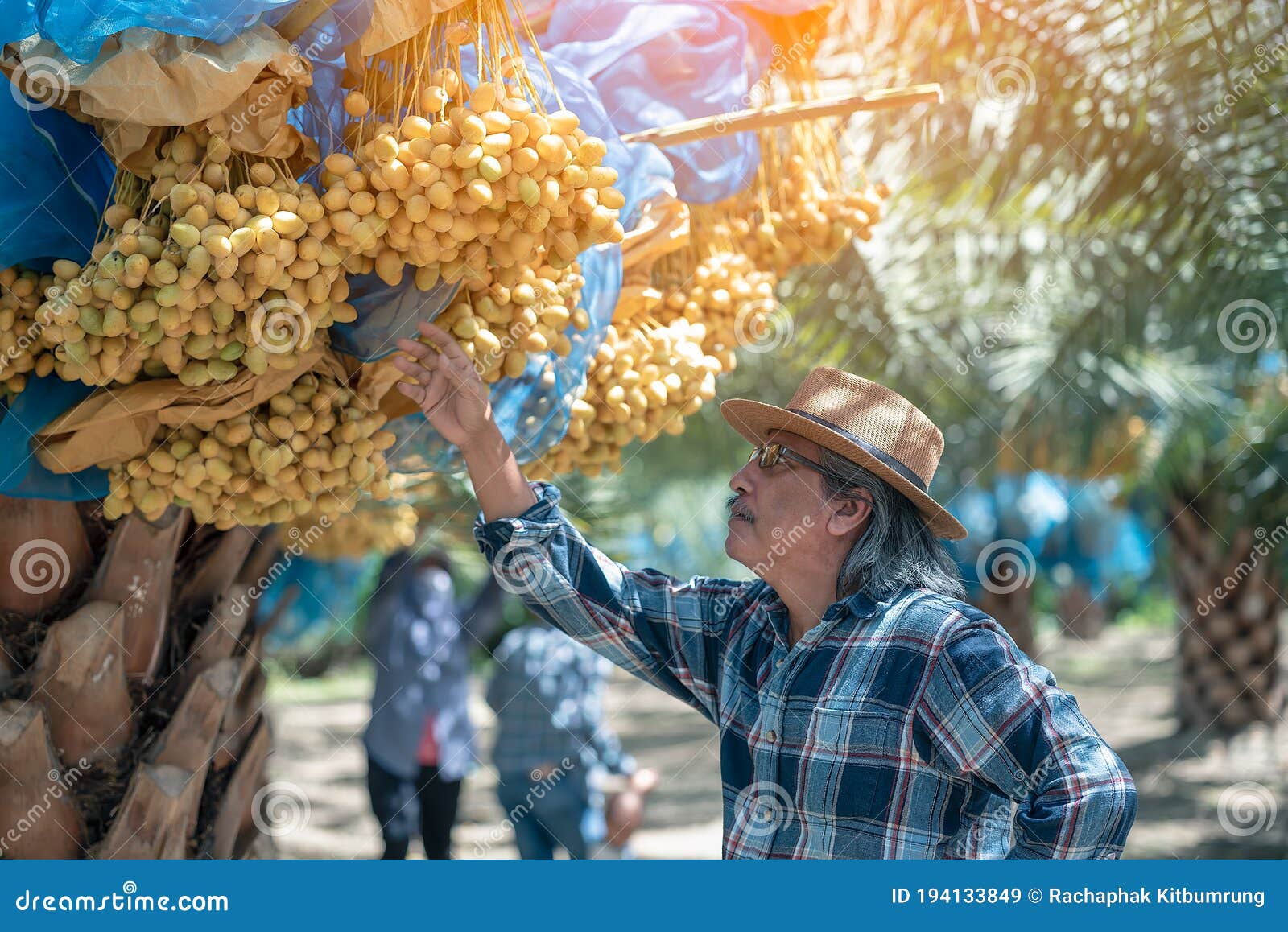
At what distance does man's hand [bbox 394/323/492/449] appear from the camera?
1632mm

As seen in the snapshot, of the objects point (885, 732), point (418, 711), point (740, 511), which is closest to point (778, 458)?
point (740, 511)

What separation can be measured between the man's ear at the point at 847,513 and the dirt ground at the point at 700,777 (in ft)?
9.96

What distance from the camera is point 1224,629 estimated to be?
842 cm

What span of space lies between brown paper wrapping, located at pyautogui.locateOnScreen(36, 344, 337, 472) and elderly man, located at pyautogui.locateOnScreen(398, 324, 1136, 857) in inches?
8.0

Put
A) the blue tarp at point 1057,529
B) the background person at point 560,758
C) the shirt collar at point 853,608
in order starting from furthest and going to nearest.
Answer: the blue tarp at point 1057,529 → the background person at point 560,758 → the shirt collar at point 853,608

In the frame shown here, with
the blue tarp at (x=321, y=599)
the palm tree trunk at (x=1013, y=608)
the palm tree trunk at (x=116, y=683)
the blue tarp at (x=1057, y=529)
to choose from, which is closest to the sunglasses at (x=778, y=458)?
the palm tree trunk at (x=116, y=683)

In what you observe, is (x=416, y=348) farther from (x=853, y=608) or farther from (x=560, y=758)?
(x=560, y=758)

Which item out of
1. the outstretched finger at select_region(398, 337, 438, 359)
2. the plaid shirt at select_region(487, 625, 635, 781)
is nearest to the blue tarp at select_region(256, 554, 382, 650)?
the plaid shirt at select_region(487, 625, 635, 781)

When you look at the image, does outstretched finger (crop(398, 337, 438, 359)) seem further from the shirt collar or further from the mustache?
the shirt collar

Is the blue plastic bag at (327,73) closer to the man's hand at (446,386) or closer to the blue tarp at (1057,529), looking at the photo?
the man's hand at (446,386)

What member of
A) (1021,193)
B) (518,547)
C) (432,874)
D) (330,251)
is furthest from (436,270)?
(1021,193)

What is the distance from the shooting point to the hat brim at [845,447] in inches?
71.6

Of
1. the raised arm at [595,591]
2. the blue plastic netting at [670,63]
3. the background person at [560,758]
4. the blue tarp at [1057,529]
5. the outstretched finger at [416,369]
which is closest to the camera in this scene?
the outstretched finger at [416,369]

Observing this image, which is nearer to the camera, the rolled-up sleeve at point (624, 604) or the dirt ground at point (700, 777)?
the rolled-up sleeve at point (624, 604)
